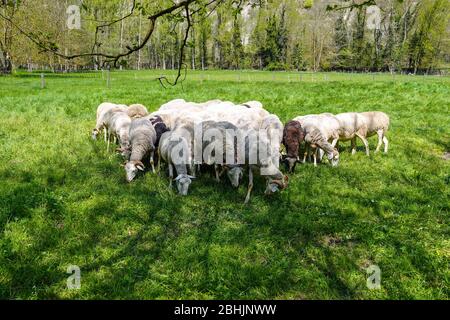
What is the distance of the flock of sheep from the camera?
8992mm

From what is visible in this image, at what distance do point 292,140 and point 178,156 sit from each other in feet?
12.0

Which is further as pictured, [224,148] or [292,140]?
[292,140]

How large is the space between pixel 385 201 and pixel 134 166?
6213 millimetres

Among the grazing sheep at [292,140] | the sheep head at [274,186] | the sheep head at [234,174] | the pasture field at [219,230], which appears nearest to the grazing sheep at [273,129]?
the grazing sheep at [292,140]

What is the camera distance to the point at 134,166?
31.5ft

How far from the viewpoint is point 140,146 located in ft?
33.7

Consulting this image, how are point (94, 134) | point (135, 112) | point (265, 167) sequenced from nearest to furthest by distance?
1. point (265, 167)
2. point (94, 134)
3. point (135, 112)

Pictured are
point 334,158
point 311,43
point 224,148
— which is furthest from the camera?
point 311,43

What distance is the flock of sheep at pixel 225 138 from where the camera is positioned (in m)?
8.99

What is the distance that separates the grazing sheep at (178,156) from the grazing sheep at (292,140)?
2.99 m

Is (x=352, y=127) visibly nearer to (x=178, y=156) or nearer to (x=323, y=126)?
(x=323, y=126)

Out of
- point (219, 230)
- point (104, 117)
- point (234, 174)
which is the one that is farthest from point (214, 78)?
point (219, 230)

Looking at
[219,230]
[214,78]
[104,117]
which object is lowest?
[219,230]
